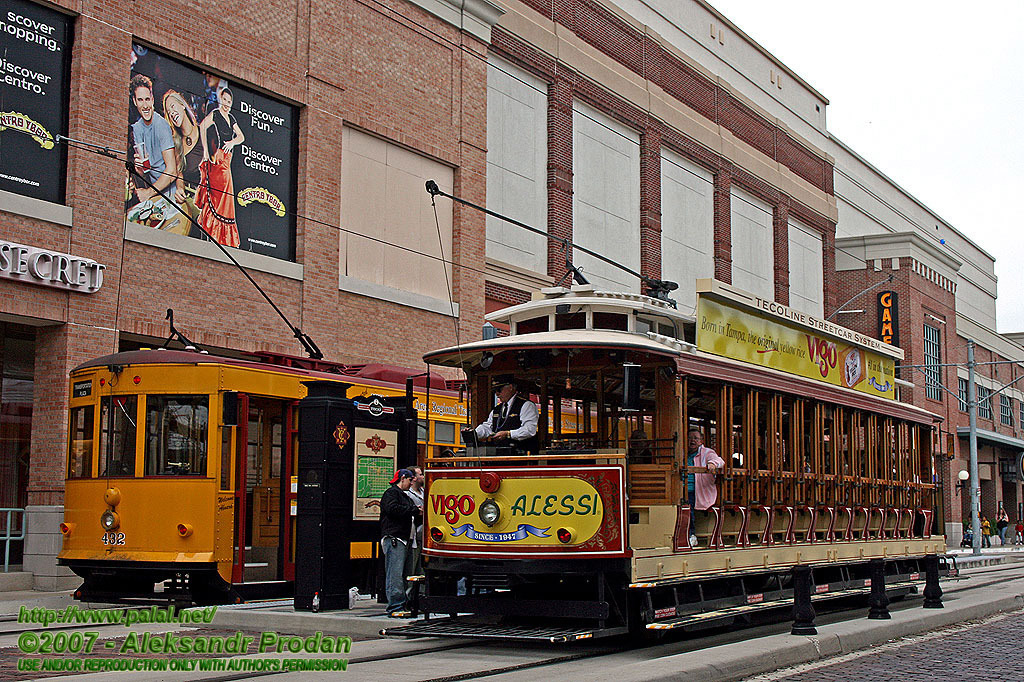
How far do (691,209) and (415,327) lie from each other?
16476 millimetres

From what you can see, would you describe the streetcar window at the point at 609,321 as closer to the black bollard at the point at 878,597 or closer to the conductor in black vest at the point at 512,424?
the conductor in black vest at the point at 512,424

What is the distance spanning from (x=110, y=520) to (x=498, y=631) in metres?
6.34

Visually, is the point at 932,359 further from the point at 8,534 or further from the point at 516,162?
the point at 8,534

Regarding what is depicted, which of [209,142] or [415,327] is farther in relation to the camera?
[415,327]

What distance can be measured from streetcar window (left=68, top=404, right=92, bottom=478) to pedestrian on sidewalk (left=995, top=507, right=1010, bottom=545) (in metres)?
51.6

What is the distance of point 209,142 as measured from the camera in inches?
898

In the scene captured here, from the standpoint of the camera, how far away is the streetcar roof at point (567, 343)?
39.5 ft

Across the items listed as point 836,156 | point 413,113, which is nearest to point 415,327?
point 413,113

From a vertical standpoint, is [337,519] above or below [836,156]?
below

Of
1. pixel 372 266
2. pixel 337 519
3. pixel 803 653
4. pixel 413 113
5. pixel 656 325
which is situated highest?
pixel 413 113

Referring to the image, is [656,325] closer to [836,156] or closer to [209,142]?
[209,142]

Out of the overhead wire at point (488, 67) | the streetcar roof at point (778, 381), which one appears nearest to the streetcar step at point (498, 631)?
the streetcar roof at point (778, 381)

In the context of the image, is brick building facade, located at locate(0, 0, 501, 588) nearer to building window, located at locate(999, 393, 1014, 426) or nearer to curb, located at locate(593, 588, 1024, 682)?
curb, located at locate(593, 588, 1024, 682)

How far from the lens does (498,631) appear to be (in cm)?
1150
